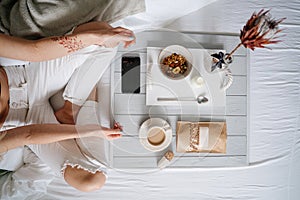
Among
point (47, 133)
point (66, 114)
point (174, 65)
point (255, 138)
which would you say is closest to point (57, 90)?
point (66, 114)

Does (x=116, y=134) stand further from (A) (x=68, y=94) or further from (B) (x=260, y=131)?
(B) (x=260, y=131)

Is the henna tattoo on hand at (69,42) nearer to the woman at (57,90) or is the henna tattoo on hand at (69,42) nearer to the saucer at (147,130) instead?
the woman at (57,90)

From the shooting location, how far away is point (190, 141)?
1.08 meters

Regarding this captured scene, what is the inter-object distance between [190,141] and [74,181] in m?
0.39

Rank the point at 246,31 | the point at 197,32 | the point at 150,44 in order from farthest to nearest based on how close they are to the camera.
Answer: the point at 197,32, the point at 246,31, the point at 150,44

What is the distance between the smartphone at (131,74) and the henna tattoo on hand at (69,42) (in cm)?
14

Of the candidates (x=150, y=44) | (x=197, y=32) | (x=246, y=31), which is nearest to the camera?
(x=150, y=44)

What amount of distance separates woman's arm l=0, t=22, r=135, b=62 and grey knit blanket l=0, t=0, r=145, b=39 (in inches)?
4.4

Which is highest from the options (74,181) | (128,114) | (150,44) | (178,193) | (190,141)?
(150,44)

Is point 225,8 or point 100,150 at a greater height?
point 225,8

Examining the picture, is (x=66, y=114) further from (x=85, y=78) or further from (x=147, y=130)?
(x=147, y=130)

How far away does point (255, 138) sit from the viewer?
138 centimetres

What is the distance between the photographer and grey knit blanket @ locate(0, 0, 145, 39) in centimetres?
104

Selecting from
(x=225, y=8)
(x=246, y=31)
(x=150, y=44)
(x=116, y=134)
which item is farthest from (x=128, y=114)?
(x=225, y=8)
